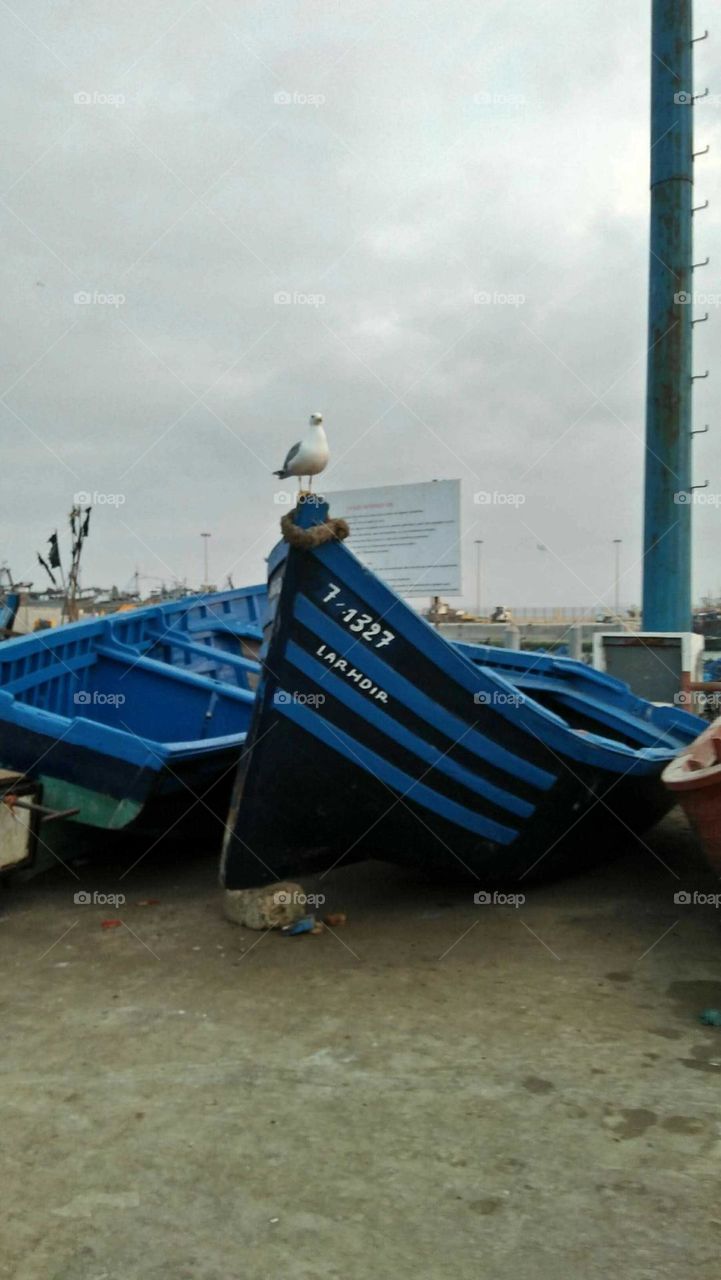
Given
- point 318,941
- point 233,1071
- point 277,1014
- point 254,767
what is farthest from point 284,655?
point 233,1071

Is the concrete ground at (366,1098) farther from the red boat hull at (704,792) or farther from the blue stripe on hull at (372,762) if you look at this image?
the blue stripe on hull at (372,762)

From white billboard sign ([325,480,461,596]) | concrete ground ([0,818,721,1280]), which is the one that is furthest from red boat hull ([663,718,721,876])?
white billboard sign ([325,480,461,596])

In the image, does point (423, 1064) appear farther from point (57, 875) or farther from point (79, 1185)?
point (57, 875)

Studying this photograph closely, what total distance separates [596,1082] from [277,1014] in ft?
4.67

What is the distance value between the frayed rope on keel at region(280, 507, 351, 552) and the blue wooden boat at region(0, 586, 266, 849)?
169 centimetres

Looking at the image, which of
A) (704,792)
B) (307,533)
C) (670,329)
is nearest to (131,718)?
(307,533)

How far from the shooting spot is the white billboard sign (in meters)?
11.4

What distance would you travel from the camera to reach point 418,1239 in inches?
99.9

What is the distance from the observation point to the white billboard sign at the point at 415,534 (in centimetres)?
1138

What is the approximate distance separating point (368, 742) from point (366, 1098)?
219cm

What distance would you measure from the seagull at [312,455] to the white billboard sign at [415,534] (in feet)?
20.5

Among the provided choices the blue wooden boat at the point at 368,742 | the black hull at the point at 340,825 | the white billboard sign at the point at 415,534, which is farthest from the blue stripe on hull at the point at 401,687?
the white billboard sign at the point at 415,534

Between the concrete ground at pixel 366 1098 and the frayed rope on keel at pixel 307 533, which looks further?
the frayed rope on keel at pixel 307 533

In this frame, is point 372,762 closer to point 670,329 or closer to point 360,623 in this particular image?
point 360,623
